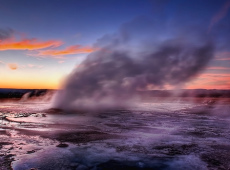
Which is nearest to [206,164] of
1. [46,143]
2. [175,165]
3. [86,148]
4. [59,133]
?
[175,165]

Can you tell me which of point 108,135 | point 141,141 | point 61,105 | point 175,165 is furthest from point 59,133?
point 61,105

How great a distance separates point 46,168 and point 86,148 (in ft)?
7.45

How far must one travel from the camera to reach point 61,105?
2450 centimetres

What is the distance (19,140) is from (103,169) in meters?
5.08

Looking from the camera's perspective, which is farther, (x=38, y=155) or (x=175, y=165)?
(x=38, y=155)

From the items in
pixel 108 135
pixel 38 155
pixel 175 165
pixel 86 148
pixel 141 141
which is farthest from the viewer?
pixel 108 135

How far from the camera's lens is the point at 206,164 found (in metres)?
6.54

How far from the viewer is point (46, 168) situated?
19.8 ft

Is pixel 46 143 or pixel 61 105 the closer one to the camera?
pixel 46 143

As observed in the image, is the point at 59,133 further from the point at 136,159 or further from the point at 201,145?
the point at 201,145

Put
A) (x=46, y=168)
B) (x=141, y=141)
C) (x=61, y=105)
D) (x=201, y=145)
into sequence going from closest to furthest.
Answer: (x=46, y=168)
(x=201, y=145)
(x=141, y=141)
(x=61, y=105)

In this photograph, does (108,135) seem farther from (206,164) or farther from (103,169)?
(206,164)

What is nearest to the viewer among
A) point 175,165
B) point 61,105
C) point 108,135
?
point 175,165

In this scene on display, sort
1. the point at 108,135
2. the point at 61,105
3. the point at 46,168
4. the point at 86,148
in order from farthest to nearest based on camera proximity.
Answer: the point at 61,105
the point at 108,135
the point at 86,148
the point at 46,168
